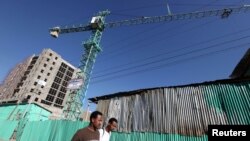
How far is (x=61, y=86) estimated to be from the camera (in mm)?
78812

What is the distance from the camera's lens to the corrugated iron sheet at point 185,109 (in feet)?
28.7

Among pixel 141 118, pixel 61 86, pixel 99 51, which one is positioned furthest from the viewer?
pixel 61 86

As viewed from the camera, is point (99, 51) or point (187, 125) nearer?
point (187, 125)

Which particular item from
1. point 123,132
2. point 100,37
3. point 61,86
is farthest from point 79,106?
point 61,86

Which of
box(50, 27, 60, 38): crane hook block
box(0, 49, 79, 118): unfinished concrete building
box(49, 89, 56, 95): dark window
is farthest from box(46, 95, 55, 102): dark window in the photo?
box(50, 27, 60, 38): crane hook block

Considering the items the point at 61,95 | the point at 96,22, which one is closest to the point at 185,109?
the point at 96,22

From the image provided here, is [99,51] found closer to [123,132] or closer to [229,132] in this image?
[123,132]

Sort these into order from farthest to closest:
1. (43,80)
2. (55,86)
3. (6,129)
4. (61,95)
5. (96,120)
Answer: (61,95) → (55,86) → (43,80) → (6,129) → (96,120)

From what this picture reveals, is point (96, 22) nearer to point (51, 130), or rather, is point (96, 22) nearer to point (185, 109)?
point (51, 130)

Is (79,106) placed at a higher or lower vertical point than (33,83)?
lower

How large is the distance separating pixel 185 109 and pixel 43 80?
221 ft

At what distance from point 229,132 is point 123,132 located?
600cm

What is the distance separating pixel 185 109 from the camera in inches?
393

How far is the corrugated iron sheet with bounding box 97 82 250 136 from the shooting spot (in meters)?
8.76
